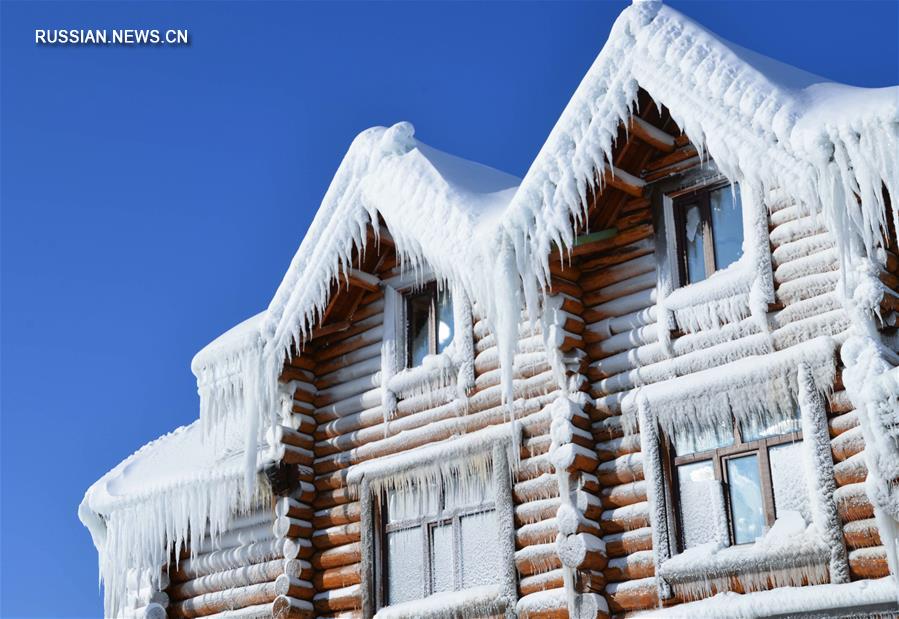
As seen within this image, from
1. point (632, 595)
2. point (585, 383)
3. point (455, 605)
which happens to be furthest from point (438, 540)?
point (632, 595)

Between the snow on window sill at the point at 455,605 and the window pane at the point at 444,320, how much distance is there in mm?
2580

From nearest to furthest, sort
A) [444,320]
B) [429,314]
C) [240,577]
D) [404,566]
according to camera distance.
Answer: [404,566]
[444,320]
[429,314]
[240,577]

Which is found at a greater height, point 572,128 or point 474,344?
point 572,128

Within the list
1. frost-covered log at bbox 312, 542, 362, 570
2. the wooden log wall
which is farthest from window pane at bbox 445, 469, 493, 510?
the wooden log wall

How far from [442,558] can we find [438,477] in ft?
2.51

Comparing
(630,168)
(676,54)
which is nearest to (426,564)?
(630,168)

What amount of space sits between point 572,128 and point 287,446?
4572mm

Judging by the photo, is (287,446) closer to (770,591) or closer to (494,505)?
(494,505)

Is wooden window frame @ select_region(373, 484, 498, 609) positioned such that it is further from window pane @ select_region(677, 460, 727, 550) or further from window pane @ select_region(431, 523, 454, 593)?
window pane @ select_region(677, 460, 727, 550)

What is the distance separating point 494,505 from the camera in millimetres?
12406

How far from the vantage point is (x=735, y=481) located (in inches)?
430

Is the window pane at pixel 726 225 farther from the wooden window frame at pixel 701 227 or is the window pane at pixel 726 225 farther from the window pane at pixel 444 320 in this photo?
the window pane at pixel 444 320

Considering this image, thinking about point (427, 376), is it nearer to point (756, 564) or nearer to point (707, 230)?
point (707, 230)

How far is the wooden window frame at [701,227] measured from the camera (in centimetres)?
1179
